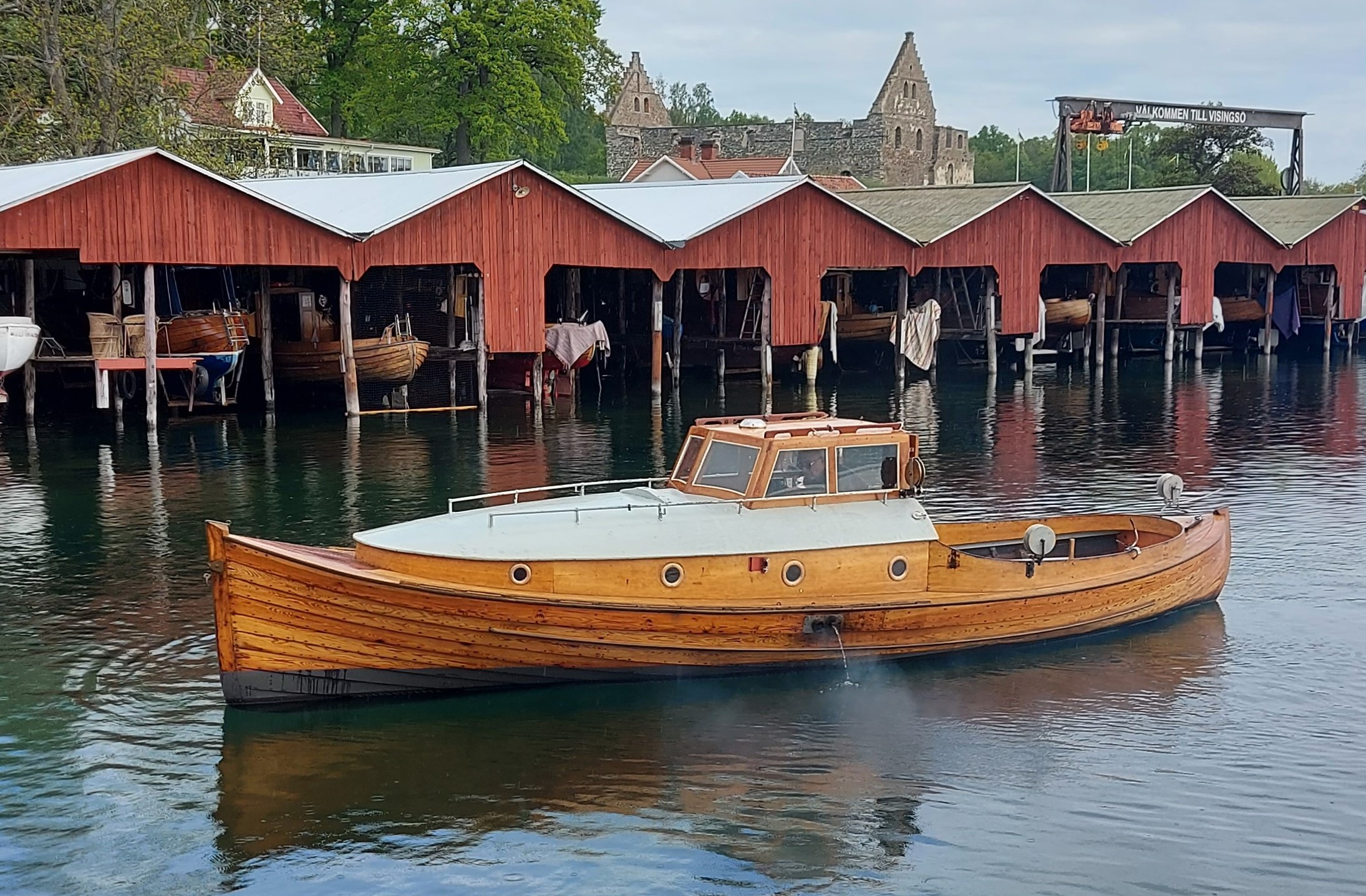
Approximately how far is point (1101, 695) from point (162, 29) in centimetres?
3784

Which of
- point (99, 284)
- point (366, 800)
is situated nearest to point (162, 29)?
point (99, 284)

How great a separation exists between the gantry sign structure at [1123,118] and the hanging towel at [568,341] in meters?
27.4

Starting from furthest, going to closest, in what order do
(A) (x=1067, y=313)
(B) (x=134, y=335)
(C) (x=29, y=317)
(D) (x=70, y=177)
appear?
(A) (x=1067, y=313), (B) (x=134, y=335), (C) (x=29, y=317), (D) (x=70, y=177)

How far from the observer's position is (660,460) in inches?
1188

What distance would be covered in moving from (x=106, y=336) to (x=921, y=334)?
81.5ft

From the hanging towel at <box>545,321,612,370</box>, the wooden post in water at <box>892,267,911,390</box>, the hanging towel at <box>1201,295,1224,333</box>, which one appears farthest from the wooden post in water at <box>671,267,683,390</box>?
the hanging towel at <box>1201,295,1224,333</box>

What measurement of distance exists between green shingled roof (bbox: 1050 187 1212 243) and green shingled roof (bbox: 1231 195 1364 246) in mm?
4778

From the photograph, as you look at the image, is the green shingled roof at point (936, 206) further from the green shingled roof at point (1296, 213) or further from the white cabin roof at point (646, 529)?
the white cabin roof at point (646, 529)

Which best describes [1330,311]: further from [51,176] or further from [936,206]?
[51,176]

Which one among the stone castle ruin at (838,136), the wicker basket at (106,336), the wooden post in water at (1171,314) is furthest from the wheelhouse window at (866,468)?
the stone castle ruin at (838,136)

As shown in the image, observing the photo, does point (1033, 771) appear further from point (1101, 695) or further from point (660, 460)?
point (660, 460)

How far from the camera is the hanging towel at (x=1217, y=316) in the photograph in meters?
55.6

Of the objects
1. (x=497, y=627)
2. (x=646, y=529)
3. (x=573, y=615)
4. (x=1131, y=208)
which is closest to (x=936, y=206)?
(x=1131, y=208)

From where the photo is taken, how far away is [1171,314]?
5444 centimetres
